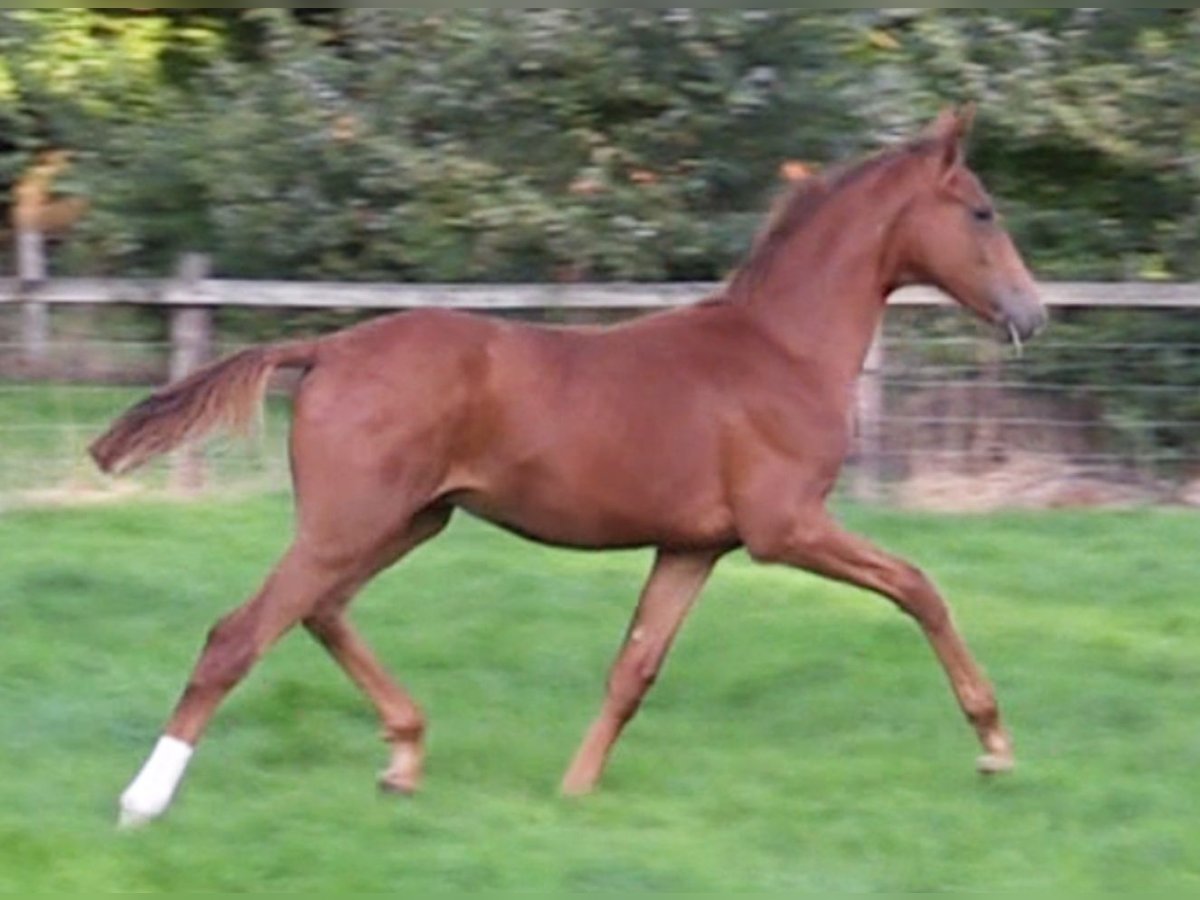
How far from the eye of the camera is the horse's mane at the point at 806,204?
726 cm

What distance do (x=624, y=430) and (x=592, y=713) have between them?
1.27 meters

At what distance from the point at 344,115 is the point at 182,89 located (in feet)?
6.23

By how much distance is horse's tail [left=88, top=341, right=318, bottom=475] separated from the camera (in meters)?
6.70

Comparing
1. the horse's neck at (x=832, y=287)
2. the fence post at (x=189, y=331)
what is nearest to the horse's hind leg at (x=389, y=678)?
the horse's neck at (x=832, y=287)

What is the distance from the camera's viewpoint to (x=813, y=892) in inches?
229

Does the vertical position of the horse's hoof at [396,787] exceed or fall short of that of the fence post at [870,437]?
it exceeds it

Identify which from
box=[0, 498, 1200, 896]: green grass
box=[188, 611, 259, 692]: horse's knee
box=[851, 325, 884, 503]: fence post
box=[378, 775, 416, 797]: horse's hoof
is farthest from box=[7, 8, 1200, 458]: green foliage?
box=[188, 611, 259, 692]: horse's knee

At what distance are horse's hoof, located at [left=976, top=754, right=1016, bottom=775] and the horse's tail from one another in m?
2.18

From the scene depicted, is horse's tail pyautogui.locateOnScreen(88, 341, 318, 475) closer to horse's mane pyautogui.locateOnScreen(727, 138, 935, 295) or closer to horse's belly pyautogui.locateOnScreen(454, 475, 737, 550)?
horse's belly pyautogui.locateOnScreen(454, 475, 737, 550)

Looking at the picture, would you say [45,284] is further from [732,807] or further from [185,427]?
[732,807]

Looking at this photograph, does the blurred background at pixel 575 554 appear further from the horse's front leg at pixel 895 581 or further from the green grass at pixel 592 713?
the horse's front leg at pixel 895 581

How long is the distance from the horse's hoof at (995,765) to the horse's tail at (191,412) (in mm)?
2176

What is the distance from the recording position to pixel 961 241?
722 centimetres

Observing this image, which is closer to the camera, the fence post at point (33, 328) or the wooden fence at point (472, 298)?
the wooden fence at point (472, 298)
